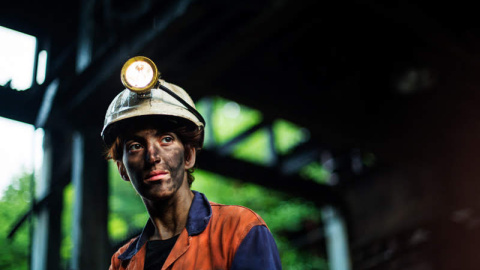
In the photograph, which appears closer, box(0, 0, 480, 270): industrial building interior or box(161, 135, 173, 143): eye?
box(161, 135, 173, 143): eye

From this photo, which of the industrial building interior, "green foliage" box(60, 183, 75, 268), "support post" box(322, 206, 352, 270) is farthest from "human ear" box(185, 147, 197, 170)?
"support post" box(322, 206, 352, 270)

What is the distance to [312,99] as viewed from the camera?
5891mm

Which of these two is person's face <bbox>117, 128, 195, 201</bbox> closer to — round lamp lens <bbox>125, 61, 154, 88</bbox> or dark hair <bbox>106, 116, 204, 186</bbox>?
dark hair <bbox>106, 116, 204, 186</bbox>

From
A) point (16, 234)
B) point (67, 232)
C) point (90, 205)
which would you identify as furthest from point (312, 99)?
point (67, 232)

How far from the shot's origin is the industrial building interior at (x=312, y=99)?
4391mm

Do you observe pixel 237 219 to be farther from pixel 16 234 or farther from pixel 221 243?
pixel 16 234

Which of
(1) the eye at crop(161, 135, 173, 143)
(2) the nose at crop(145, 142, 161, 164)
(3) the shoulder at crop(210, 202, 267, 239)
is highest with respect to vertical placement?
(1) the eye at crop(161, 135, 173, 143)

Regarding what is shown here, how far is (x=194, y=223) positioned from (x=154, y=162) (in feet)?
0.91

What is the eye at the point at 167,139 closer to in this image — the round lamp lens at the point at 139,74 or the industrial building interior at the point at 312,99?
the round lamp lens at the point at 139,74

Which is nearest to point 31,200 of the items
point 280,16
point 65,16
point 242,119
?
point 65,16

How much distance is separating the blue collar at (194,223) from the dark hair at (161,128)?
0.21m

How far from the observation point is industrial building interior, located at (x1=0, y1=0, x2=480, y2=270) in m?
4.39

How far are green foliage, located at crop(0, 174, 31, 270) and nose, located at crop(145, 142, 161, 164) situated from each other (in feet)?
10.1

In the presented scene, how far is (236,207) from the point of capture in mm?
2305
